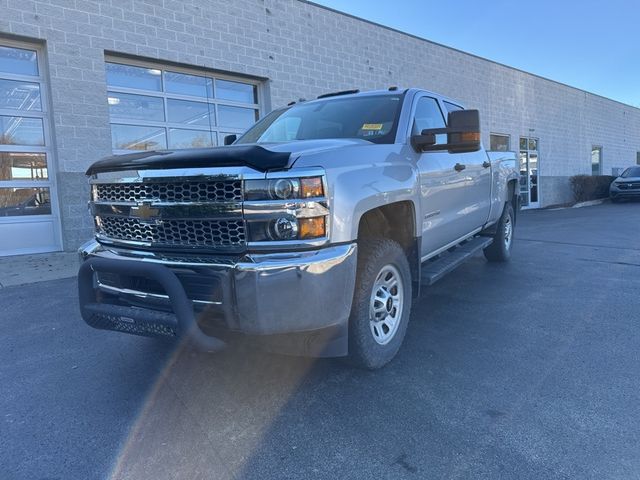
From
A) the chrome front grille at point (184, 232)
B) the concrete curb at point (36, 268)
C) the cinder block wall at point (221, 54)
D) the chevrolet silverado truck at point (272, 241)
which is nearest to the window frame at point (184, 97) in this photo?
the cinder block wall at point (221, 54)

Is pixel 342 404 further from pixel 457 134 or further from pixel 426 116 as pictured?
pixel 426 116

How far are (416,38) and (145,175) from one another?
13.3m

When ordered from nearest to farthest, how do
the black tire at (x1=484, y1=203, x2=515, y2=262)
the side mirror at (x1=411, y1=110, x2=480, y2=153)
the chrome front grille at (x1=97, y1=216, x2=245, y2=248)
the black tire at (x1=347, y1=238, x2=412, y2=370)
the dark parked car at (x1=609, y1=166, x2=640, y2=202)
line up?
1. the chrome front grille at (x1=97, y1=216, x2=245, y2=248)
2. the black tire at (x1=347, y1=238, x2=412, y2=370)
3. the side mirror at (x1=411, y1=110, x2=480, y2=153)
4. the black tire at (x1=484, y1=203, x2=515, y2=262)
5. the dark parked car at (x1=609, y1=166, x2=640, y2=202)

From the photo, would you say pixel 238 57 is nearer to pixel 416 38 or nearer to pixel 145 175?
pixel 416 38

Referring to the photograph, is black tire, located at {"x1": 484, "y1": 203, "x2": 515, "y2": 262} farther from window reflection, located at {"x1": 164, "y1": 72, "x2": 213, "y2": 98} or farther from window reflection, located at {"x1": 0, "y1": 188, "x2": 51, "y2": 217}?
window reflection, located at {"x1": 0, "y1": 188, "x2": 51, "y2": 217}

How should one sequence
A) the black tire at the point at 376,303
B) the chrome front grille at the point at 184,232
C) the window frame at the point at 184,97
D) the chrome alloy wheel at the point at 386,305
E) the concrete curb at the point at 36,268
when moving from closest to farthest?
the chrome front grille at the point at 184,232 < the black tire at the point at 376,303 < the chrome alloy wheel at the point at 386,305 < the concrete curb at the point at 36,268 < the window frame at the point at 184,97

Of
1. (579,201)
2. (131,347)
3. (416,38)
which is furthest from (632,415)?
(579,201)

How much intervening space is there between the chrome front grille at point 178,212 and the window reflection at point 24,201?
5.79 meters

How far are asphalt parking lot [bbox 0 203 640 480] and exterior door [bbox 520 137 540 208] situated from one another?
15172 millimetres

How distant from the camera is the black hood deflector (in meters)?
2.51

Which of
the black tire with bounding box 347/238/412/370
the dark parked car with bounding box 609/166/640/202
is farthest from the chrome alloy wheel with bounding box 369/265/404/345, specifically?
the dark parked car with bounding box 609/166/640/202

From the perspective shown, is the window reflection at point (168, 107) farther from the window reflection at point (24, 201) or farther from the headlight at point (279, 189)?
the headlight at point (279, 189)

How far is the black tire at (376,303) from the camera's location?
297 cm

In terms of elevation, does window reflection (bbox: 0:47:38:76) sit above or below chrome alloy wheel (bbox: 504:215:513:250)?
above
